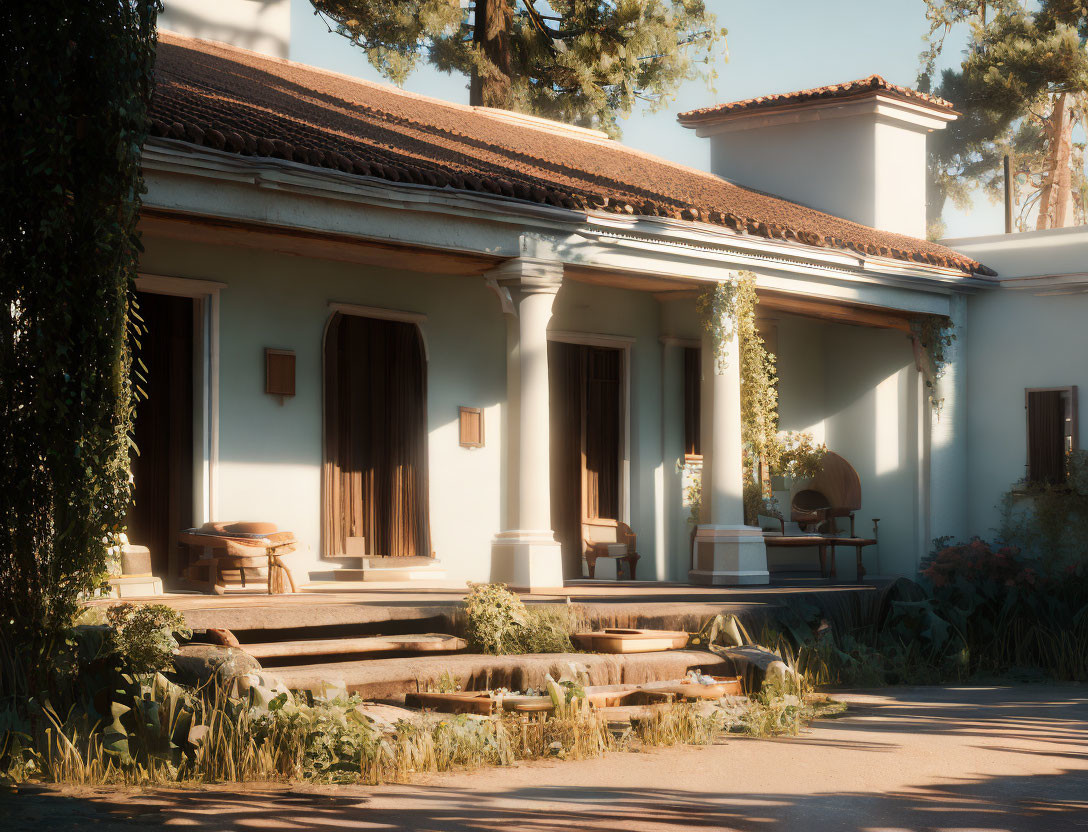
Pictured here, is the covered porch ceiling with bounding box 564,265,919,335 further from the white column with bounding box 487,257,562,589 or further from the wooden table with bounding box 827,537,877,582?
the wooden table with bounding box 827,537,877,582

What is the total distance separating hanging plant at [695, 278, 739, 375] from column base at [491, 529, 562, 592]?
2.79 metres

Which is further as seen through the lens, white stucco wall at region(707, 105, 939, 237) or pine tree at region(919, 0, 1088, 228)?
pine tree at region(919, 0, 1088, 228)

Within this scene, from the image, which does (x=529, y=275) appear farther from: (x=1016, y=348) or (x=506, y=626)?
(x=1016, y=348)

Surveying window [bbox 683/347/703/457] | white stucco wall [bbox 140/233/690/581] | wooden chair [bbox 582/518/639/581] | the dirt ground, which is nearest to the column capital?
white stucco wall [bbox 140/233/690/581]

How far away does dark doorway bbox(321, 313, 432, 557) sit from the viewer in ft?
38.8

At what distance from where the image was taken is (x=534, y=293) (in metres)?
11.3

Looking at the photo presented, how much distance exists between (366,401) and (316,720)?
607 centimetres

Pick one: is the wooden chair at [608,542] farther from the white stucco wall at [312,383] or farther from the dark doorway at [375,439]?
the dark doorway at [375,439]

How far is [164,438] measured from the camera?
11.0 metres

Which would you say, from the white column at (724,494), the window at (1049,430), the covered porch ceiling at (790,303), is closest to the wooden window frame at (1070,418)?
the window at (1049,430)

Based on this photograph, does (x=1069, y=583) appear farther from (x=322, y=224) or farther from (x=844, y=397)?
(x=322, y=224)

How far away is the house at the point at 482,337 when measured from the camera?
34.7ft

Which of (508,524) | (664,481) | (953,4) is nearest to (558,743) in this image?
(508,524)

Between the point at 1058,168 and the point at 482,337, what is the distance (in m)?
22.7
